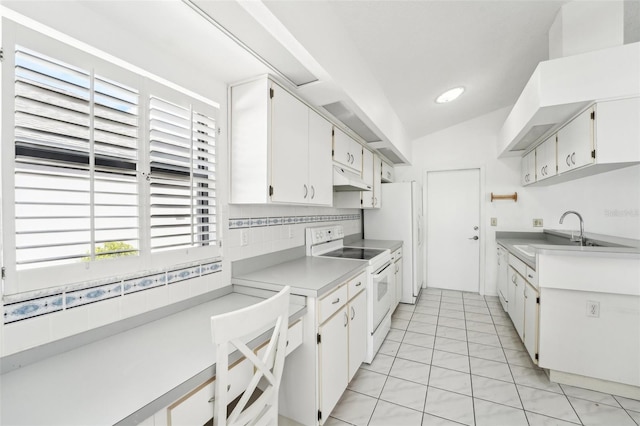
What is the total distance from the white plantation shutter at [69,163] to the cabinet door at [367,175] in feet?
7.86

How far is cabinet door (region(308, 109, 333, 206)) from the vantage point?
204 centimetres

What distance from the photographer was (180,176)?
55.4 inches

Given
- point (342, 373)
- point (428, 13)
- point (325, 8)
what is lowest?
point (342, 373)

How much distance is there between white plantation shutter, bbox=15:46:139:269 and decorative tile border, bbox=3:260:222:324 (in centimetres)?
12

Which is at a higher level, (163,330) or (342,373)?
(163,330)

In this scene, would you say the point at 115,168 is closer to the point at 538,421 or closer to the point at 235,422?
the point at 235,422

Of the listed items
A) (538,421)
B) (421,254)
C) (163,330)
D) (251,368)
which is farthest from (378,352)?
(421,254)

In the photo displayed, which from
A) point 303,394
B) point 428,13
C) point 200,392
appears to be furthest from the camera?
point 428,13

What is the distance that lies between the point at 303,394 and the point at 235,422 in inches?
25.3

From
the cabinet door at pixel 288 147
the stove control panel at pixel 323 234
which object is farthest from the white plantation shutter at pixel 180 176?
the stove control panel at pixel 323 234

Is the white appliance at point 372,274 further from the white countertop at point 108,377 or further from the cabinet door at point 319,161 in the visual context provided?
the white countertop at point 108,377

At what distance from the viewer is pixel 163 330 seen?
1173 millimetres

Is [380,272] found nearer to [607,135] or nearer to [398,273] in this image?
[398,273]

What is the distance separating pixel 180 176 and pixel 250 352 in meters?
0.94
